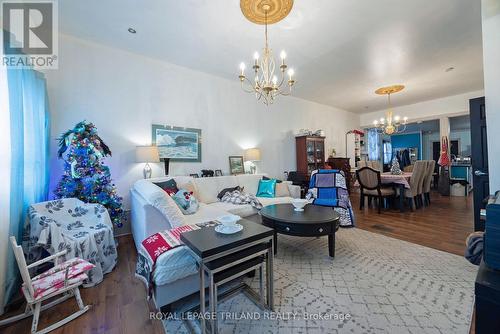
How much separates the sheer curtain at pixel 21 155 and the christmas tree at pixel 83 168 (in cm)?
20

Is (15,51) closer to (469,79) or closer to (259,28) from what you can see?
(259,28)

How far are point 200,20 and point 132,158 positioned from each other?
2.25m

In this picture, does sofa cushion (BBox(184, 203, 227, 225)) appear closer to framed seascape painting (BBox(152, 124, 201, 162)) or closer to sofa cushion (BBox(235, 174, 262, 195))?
sofa cushion (BBox(235, 174, 262, 195))

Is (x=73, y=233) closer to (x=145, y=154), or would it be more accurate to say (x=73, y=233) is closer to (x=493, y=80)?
(x=145, y=154)

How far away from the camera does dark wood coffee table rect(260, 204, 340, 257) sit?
2160mm

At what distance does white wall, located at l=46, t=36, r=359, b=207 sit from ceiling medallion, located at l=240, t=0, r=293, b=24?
1.88 meters

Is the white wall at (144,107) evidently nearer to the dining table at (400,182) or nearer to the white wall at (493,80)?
the dining table at (400,182)

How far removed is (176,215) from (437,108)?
25.5 ft

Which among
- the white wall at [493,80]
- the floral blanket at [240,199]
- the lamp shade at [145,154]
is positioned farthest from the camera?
the floral blanket at [240,199]

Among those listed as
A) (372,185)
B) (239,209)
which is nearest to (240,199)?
(239,209)

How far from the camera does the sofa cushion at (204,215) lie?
2.42m

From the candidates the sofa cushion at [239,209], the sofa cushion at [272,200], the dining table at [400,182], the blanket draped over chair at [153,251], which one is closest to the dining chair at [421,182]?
the dining table at [400,182]

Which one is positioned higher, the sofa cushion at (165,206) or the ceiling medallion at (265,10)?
the ceiling medallion at (265,10)

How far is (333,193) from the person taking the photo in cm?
343
